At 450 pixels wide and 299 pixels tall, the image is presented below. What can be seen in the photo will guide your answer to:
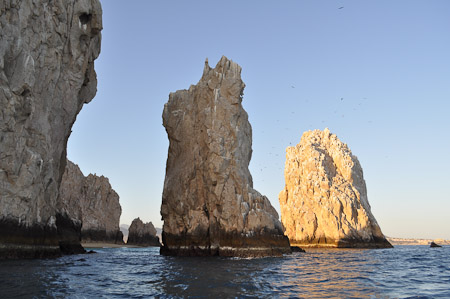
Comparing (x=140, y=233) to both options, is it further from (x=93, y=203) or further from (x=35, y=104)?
(x=35, y=104)

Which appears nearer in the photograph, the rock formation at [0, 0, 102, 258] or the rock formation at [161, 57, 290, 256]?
the rock formation at [0, 0, 102, 258]

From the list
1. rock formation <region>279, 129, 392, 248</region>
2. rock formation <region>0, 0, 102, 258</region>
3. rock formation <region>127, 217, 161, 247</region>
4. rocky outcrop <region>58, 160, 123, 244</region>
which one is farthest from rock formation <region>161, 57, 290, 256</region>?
rock formation <region>127, 217, 161, 247</region>

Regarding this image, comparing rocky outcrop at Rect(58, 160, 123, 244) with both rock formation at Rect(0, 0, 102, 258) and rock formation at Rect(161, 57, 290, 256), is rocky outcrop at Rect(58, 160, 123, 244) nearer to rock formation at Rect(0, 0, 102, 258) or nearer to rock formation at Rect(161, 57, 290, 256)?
rock formation at Rect(161, 57, 290, 256)

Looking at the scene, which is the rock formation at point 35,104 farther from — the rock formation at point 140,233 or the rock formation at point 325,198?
the rock formation at point 325,198

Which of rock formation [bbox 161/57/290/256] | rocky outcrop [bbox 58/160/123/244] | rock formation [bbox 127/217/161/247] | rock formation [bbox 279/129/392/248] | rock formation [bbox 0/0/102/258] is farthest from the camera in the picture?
rock formation [bbox 127/217/161/247]

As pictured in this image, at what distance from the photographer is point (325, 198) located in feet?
273

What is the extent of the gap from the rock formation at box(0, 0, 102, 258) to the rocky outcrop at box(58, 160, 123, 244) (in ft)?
154

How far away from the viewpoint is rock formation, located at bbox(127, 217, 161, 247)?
90125 millimetres

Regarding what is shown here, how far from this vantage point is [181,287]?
48.7 ft

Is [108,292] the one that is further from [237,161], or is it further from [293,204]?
[293,204]

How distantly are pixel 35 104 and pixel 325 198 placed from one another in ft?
227

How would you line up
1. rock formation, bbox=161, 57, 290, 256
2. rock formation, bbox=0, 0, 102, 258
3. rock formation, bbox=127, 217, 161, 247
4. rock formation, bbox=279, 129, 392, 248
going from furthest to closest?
rock formation, bbox=127, 217, 161, 247 → rock formation, bbox=279, 129, 392, 248 → rock formation, bbox=161, 57, 290, 256 → rock formation, bbox=0, 0, 102, 258

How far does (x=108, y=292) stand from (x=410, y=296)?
11303 millimetres

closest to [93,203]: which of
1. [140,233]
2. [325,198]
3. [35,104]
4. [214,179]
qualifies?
[140,233]
